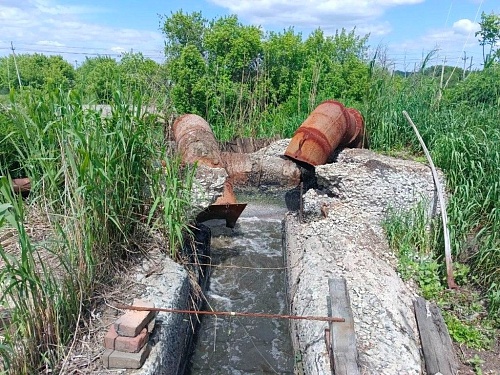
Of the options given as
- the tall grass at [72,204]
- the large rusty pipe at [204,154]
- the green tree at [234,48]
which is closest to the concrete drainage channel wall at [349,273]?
the tall grass at [72,204]

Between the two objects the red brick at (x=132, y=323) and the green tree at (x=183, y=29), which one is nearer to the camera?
the red brick at (x=132, y=323)

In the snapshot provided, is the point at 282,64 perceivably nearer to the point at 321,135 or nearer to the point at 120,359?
the point at 321,135

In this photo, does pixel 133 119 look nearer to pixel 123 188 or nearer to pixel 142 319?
pixel 123 188

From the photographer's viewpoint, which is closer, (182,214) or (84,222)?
(84,222)

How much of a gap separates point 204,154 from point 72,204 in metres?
3.00

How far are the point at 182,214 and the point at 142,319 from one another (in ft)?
4.76

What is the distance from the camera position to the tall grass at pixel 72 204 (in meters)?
2.45

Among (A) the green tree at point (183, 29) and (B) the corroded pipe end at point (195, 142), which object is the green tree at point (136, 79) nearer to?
(B) the corroded pipe end at point (195, 142)

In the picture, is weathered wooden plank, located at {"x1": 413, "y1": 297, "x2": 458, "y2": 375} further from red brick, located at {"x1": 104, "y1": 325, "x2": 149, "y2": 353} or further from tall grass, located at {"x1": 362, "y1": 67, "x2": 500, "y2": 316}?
red brick, located at {"x1": 104, "y1": 325, "x2": 149, "y2": 353}

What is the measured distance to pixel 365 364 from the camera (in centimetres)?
286

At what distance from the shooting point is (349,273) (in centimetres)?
389

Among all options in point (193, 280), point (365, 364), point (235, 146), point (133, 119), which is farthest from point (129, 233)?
point (235, 146)

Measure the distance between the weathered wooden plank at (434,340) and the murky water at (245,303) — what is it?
115 centimetres

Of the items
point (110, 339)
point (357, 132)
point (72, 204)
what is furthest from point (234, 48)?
point (110, 339)
